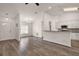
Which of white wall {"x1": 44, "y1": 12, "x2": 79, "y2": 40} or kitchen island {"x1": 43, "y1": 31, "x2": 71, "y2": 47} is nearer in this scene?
kitchen island {"x1": 43, "y1": 31, "x2": 71, "y2": 47}

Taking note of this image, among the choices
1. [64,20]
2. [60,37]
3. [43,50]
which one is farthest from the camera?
[64,20]

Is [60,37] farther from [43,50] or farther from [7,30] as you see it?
[7,30]

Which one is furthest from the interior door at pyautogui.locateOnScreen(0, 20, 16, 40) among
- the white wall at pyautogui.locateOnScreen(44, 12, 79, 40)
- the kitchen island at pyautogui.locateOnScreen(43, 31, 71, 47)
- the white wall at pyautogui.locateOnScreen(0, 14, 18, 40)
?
the kitchen island at pyautogui.locateOnScreen(43, 31, 71, 47)

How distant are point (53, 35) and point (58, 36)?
544 millimetres

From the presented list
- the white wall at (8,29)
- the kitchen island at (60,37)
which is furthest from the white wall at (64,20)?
the white wall at (8,29)

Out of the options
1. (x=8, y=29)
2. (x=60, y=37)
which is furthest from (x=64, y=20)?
(x=8, y=29)

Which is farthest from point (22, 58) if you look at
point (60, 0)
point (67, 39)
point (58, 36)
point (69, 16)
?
point (69, 16)

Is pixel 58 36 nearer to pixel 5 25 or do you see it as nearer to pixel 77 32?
pixel 77 32

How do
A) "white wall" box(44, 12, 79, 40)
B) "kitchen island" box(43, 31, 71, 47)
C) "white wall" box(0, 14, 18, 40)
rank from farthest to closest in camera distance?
"white wall" box(0, 14, 18, 40) < "white wall" box(44, 12, 79, 40) < "kitchen island" box(43, 31, 71, 47)

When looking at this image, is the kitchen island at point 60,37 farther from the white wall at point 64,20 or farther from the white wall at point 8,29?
the white wall at point 8,29

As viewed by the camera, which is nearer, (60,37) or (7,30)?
(60,37)

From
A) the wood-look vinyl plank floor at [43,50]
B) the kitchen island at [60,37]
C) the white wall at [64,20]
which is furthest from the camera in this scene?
the white wall at [64,20]

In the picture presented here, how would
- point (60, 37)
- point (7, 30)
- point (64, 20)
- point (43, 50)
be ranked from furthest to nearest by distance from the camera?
point (7, 30), point (64, 20), point (60, 37), point (43, 50)

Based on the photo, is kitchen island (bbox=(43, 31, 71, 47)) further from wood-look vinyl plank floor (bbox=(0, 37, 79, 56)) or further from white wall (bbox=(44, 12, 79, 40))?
white wall (bbox=(44, 12, 79, 40))
